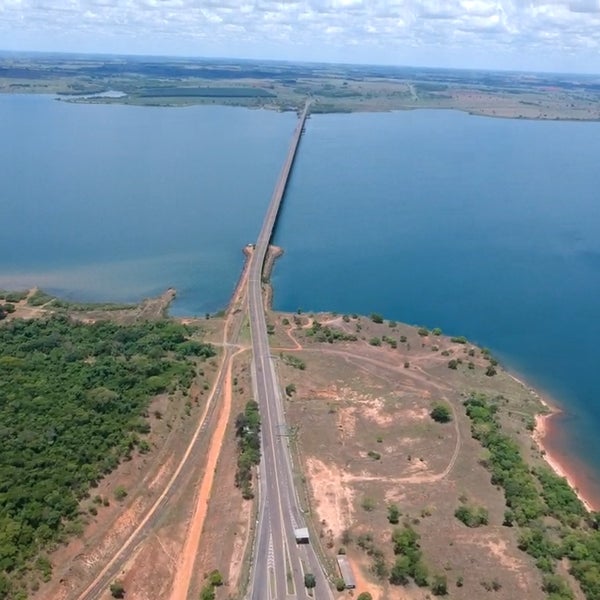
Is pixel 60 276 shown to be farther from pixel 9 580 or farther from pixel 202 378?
pixel 9 580

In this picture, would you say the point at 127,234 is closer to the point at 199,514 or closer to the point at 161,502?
the point at 161,502

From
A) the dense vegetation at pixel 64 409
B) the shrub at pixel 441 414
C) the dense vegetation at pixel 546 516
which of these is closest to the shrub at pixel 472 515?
the dense vegetation at pixel 546 516

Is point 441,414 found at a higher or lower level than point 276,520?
lower

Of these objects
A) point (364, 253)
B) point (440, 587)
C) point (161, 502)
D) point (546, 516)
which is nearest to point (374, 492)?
point (440, 587)

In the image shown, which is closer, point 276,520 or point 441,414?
point 276,520

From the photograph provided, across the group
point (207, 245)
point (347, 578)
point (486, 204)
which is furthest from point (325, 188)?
point (347, 578)
